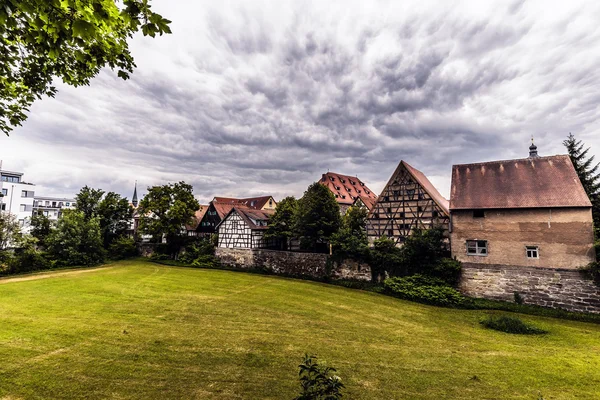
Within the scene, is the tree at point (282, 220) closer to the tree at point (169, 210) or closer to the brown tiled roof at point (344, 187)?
the tree at point (169, 210)

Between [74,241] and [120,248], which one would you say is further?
[120,248]

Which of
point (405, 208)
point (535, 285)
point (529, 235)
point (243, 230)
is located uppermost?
point (405, 208)

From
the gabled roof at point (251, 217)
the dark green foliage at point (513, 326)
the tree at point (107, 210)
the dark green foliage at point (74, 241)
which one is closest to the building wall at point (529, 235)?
the dark green foliage at point (513, 326)

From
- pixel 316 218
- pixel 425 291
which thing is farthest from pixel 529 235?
pixel 316 218

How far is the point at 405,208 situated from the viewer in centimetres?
2598

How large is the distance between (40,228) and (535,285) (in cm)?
5338

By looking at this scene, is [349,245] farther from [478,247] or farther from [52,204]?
[52,204]

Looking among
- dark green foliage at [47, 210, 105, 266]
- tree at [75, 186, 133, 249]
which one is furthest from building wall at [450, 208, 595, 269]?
tree at [75, 186, 133, 249]

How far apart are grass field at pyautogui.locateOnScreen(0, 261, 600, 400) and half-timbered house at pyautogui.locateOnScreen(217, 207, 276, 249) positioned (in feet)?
51.8

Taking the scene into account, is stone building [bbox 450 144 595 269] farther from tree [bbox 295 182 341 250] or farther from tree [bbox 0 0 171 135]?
tree [bbox 0 0 171 135]

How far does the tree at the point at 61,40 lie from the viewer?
3.46 m

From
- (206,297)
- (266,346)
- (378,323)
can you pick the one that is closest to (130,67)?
(266,346)

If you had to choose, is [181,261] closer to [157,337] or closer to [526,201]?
[157,337]

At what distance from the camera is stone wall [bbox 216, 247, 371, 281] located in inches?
946
